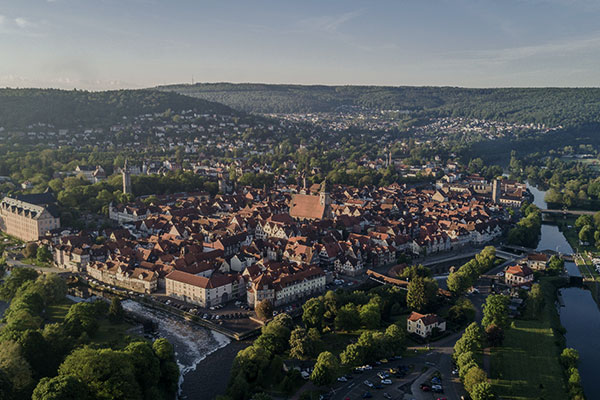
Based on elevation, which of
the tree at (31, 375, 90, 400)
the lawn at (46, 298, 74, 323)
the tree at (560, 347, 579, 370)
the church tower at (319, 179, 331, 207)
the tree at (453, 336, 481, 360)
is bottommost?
the lawn at (46, 298, 74, 323)

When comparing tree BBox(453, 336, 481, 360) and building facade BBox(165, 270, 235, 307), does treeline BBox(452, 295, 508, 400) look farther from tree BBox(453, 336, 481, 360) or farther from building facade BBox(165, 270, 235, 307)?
building facade BBox(165, 270, 235, 307)

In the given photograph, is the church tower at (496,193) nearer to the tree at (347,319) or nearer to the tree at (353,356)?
the tree at (347,319)

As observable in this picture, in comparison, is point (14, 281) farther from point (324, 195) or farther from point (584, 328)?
point (584, 328)

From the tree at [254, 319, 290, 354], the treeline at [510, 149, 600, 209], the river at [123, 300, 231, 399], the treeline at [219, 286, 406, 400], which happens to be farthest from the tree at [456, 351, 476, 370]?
the treeline at [510, 149, 600, 209]

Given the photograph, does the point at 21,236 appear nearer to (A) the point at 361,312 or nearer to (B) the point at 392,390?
(A) the point at 361,312

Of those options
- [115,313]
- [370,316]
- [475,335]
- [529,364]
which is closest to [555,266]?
[529,364]

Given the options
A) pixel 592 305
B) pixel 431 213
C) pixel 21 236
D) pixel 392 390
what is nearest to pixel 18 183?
pixel 21 236

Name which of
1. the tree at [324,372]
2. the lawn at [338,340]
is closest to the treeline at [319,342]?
the tree at [324,372]
